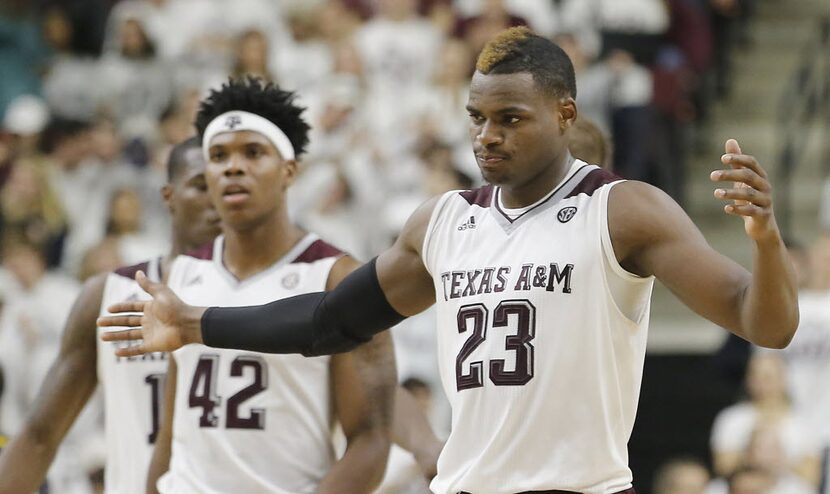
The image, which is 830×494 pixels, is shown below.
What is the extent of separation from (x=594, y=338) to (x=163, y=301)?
5.15 feet

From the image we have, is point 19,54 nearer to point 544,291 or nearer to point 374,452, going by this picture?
point 374,452

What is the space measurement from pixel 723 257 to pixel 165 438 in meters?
2.68

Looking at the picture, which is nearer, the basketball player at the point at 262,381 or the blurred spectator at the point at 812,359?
the basketball player at the point at 262,381

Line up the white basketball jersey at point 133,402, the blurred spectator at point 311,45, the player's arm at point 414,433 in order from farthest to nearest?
the blurred spectator at point 311,45, the white basketball jersey at point 133,402, the player's arm at point 414,433

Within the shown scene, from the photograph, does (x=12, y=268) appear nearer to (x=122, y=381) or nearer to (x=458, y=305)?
(x=122, y=381)

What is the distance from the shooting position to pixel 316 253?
6.28 meters

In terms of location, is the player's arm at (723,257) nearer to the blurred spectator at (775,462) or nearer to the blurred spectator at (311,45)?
the blurred spectator at (775,462)

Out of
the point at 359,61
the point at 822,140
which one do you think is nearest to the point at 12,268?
the point at 359,61

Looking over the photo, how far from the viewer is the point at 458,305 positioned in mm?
4930

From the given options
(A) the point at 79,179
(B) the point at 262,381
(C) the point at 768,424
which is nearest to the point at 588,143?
(B) the point at 262,381

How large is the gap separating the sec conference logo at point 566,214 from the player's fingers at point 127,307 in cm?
153

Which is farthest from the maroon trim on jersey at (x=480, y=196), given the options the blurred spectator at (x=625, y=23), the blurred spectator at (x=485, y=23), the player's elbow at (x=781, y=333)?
A: the blurred spectator at (x=625, y=23)

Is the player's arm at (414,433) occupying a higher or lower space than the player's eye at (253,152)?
lower

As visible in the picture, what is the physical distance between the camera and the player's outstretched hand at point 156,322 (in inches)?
212
